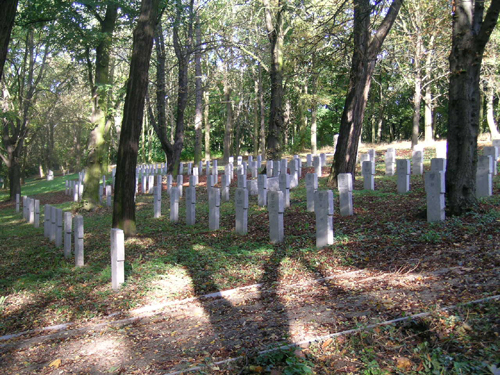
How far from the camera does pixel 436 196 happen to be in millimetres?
8570

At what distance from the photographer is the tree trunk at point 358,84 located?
41.6 feet

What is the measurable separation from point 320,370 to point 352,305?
149 centimetres

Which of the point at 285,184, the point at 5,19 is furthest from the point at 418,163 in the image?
the point at 5,19

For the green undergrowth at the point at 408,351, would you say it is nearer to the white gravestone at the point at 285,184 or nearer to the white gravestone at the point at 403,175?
the white gravestone at the point at 285,184

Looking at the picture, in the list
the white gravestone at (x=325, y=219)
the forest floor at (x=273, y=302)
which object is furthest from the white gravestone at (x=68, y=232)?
the white gravestone at (x=325, y=219)

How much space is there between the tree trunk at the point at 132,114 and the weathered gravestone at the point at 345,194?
478 centimetres

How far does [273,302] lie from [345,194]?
5267 millimetres

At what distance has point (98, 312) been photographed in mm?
6547

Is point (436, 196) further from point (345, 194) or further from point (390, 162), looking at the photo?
point (390, 162)

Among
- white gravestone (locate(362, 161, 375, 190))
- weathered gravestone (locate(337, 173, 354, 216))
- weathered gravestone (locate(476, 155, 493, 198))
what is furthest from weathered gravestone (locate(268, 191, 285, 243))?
white gravestone (locate(362, 161, 375, 190))

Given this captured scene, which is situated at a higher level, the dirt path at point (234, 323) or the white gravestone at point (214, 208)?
the white gravestone at point (214, 208)

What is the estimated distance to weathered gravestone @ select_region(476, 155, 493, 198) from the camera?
11.1m

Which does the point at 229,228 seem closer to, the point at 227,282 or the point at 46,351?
the point at 227,282

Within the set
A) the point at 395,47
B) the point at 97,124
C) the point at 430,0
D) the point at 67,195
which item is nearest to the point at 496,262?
the point at 97,124
